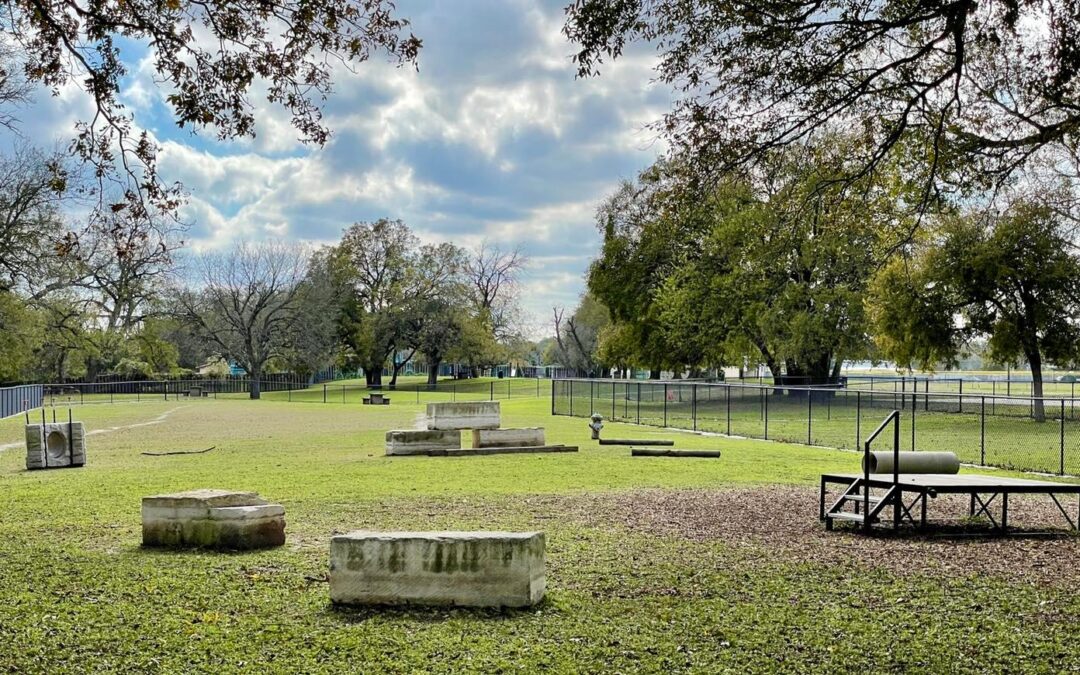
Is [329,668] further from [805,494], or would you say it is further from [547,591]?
[805,494]

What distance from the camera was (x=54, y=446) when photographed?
2012cm

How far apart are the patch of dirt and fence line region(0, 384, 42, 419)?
133 ft

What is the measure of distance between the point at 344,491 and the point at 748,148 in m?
7.80

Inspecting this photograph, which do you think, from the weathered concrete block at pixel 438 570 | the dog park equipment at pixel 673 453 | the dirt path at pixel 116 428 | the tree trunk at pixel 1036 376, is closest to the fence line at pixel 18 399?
the dirt path at pixel 116 428

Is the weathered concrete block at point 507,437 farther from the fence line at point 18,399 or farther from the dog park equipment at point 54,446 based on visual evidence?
the fence line at point 18,399

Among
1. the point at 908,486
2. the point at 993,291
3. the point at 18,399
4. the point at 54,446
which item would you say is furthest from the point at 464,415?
the point at 18,399

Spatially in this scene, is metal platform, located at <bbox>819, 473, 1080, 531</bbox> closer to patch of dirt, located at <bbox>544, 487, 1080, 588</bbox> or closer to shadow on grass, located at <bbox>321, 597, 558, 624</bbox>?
patch of dirt, located at <bbox>544, 487, 1080, 588</bbox>

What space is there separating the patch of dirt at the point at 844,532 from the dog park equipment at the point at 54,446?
11.6 m

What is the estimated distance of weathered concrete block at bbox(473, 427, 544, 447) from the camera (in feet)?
75.0

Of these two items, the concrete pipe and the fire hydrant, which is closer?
the concrete pipe

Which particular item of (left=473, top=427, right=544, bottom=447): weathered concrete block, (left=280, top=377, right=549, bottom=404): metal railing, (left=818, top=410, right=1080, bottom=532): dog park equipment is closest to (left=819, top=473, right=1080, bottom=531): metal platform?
(left=818, top=410, right=1080, bottom=532): dog park equipment

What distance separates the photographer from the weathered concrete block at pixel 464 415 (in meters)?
26.5

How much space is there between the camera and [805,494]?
14469 millimetres

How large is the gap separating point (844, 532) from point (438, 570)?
5.49 meters
